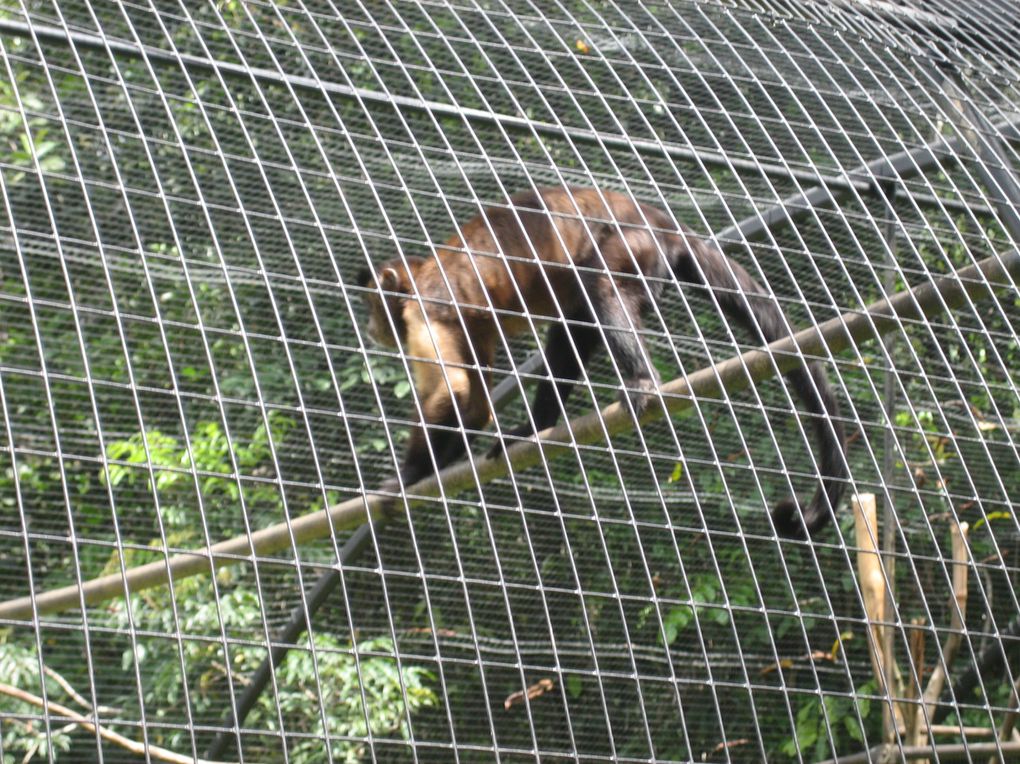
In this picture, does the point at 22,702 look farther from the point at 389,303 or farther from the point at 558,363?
the point at 558,363

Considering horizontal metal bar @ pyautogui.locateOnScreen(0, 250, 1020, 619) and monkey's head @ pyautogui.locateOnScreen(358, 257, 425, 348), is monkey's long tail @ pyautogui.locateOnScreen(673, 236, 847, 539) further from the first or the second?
monkey's head @ pyautogui.locateOnScreen(358, 257, 425, 348)

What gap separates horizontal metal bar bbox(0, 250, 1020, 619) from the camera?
248 cm

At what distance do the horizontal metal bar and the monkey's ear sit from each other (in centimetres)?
64

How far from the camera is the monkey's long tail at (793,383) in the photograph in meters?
2.47

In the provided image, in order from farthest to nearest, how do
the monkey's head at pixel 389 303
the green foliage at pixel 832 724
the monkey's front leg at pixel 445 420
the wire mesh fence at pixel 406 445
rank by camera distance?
the green foliage at pixel 832 724
the wire mesh fence at pixel 406 445
the monkey's head at pixel 389 303
the monkey's front leg at pixel 445 420

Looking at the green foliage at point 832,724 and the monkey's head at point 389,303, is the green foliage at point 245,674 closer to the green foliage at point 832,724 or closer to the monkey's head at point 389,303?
the monkey's head at point 389,303

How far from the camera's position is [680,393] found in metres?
2.65

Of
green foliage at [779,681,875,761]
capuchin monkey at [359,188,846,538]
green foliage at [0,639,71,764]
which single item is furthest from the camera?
green foliage at [779,681,875,761]

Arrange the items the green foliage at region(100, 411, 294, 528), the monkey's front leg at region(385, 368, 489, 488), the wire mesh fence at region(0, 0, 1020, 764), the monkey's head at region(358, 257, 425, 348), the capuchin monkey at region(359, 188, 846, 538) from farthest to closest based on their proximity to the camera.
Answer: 1. the green foliage at region(100, 411, 294, 528)
2. the wire mesh fence at region(0, 0, 1020, 764)
3. the monkey's head at region(358, 257, 425, 348)
4. the monkey's front leg at region(385, 368, 489, 488)
5. the capuchin monkey at region(359, 188, 846, 538)

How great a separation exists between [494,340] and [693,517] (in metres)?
1.40

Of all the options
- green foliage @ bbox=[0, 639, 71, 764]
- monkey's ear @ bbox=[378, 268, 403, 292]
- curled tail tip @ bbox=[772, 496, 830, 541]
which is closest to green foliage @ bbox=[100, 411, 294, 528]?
green foliage @ bbox=[0, 639, 71, 764]

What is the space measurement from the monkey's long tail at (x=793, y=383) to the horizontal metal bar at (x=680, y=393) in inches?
3.4

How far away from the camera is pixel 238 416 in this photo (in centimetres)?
510

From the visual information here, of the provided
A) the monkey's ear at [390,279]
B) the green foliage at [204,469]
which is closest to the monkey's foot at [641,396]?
the monkey's ear at [390,279]
